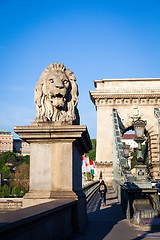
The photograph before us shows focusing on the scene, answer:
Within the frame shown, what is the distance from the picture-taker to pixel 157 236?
6.89 metres

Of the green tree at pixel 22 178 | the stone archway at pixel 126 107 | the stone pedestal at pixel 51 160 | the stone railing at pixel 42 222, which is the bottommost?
the green tree at pixel 22 178

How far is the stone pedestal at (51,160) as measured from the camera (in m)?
6.32

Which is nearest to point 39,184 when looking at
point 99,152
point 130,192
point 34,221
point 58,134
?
point 58,134

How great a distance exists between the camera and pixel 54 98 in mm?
6855

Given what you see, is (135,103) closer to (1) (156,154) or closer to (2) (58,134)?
(1) (156,154)

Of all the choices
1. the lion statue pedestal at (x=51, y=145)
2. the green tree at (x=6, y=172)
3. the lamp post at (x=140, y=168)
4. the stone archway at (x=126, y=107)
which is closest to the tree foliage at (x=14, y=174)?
the green tree at (x=6, y=172)

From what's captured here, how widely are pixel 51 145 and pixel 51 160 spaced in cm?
27

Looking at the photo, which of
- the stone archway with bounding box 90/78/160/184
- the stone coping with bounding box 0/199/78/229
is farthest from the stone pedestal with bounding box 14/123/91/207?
the stone archway with bounding box 90/78/160/184

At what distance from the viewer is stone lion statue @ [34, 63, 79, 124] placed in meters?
6.79

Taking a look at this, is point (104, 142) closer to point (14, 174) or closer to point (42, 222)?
point (42, 222)

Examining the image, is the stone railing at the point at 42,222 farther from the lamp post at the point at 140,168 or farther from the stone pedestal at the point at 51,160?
the lamp post at the point at 140,168

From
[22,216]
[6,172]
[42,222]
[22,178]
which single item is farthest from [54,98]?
[6,172]

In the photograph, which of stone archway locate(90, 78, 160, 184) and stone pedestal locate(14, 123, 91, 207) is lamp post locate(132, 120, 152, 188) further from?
stone archway locate(90, 78, 160, 184)

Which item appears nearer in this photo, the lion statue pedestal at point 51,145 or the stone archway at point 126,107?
the lion statue pedestal at point 51,145
